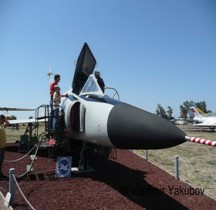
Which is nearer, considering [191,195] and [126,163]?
[191,195]

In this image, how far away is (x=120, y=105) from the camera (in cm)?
520

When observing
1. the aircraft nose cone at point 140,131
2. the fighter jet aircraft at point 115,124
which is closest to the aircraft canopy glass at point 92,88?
the fighter jet aircraft at point 115,124

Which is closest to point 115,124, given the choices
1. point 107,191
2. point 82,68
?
point 107,191

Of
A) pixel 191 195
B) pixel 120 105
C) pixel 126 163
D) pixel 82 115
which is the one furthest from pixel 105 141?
pixel 126 163

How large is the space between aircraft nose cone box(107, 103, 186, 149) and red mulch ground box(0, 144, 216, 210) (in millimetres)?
1444

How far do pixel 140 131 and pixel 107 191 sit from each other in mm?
2243

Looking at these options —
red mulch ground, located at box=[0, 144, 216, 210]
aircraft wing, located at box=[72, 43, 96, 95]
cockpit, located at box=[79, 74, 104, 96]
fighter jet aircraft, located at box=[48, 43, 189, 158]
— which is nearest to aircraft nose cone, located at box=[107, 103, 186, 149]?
fighter jet aircraft, located at box=[48, 43, 189, 158]

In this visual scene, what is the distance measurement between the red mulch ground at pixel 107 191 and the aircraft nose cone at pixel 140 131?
144cm

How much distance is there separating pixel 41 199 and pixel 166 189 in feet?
9.19

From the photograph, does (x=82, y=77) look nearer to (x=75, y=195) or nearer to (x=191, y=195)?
(x=75, y=195)

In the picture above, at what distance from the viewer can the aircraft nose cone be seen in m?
4.30

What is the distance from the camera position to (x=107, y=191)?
609 cm

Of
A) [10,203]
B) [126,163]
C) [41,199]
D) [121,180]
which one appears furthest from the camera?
[126,163]

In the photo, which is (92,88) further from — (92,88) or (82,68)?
(82,68)
